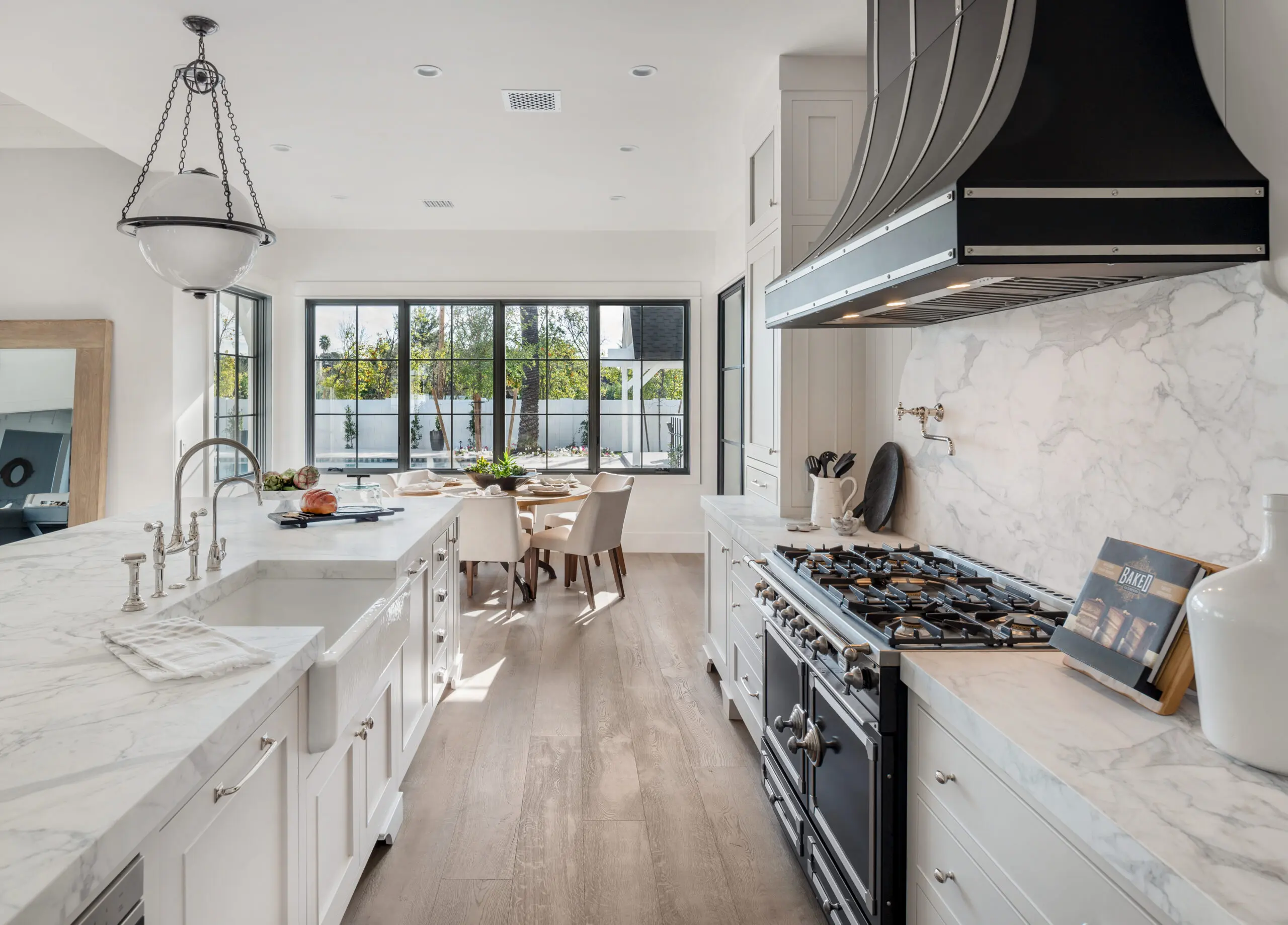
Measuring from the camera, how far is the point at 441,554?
10.4 ft

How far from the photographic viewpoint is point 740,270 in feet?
19.0

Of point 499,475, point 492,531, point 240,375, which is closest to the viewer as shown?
point 492,531

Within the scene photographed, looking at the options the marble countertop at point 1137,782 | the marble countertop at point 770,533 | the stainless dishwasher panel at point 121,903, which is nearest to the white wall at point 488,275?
the marble countertop at point 770,533

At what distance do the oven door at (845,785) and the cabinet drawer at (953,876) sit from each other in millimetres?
100

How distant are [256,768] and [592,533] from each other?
3892mm

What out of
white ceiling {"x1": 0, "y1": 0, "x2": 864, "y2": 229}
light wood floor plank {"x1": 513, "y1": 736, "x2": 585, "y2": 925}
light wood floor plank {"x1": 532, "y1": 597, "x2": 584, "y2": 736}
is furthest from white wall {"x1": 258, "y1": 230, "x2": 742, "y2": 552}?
light wood floor plank {"x1": 513, "y1": 736, "x2": 585, "y2": 925}

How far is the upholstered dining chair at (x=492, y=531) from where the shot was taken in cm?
498

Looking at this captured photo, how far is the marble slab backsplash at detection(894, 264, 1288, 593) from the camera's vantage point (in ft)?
4.67

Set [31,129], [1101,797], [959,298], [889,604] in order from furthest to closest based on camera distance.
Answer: [31,129], [959,298], [889,604], [1101,797]

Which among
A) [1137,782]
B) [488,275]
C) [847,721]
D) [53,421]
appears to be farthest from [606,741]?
[488,275]

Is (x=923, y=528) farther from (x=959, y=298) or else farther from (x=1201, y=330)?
(x=1201, y=330)

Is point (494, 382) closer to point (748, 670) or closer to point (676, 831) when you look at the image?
point (748, 670)

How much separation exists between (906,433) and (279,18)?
9.73 feet

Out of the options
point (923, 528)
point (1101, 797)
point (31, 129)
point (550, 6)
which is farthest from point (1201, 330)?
point (31, 129)
